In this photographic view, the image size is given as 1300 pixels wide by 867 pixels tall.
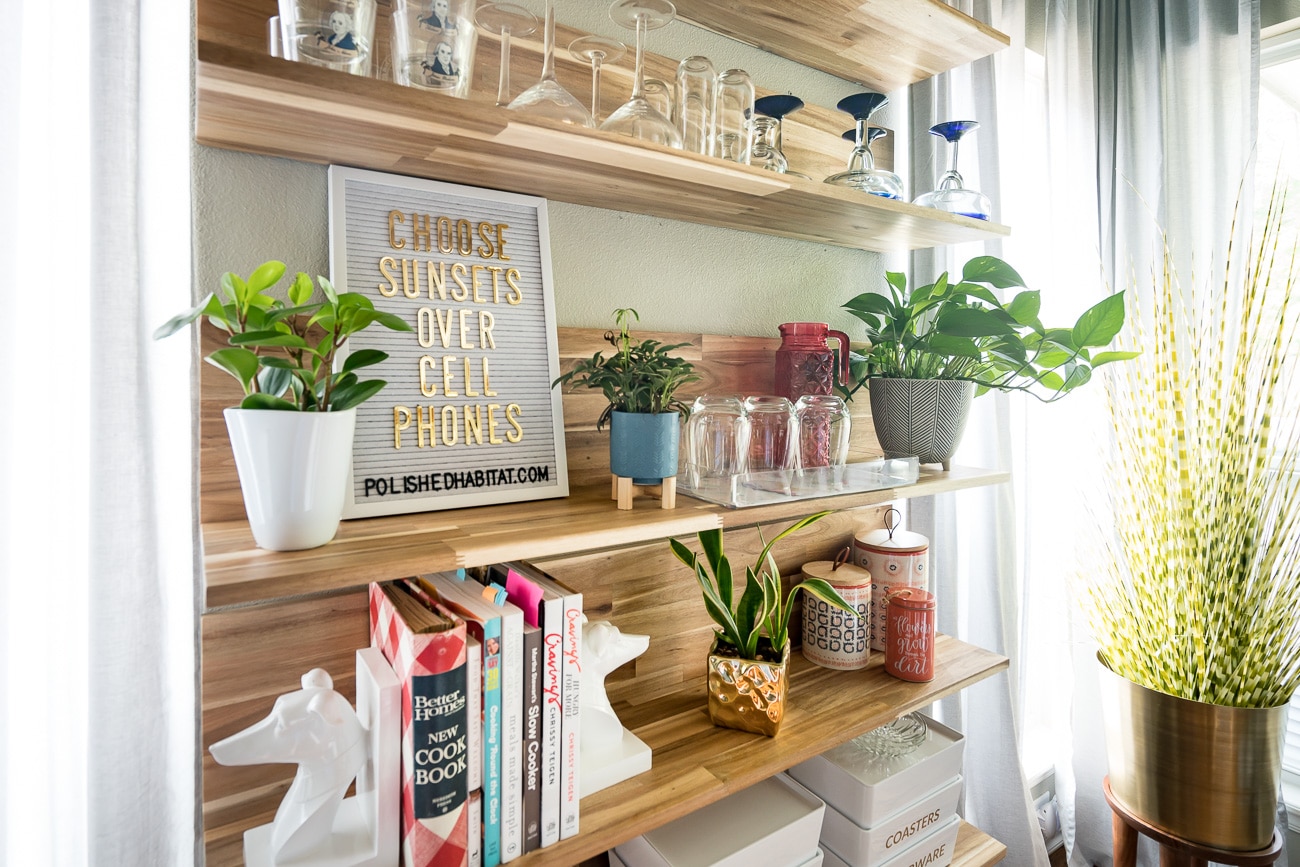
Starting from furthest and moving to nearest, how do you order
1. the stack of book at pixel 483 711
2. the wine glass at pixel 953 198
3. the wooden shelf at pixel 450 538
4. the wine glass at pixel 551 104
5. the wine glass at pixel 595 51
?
the wine glass at pixel 953 198
the wine glass at pixel 595 51
the wine glass at pixel 551 104
the stack of book at pixel 483 711
the wooden shelf at pixel 450 538

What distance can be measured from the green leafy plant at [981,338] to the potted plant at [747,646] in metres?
0.39

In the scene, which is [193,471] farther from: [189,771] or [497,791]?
[497,791]

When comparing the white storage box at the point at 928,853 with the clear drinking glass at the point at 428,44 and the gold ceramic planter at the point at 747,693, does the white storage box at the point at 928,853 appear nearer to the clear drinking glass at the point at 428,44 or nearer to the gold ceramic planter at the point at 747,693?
the gold ceramic planter at the point at 747,693

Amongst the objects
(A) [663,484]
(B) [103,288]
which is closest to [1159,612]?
(A) [663,484]

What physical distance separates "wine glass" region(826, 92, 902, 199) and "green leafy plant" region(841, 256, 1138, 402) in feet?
0.62

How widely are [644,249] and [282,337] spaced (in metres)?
0.65

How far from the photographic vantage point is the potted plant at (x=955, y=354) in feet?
3.78

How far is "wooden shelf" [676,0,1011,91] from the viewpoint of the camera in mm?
1104

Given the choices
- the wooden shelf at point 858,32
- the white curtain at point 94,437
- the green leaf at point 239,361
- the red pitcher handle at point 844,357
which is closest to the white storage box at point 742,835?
the white curtain at point 94,437

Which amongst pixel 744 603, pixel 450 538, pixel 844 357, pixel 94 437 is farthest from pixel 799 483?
pixel 94 437

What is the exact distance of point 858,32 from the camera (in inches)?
46.8

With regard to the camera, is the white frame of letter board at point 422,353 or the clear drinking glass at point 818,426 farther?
the clear drinking glass at point 818,426

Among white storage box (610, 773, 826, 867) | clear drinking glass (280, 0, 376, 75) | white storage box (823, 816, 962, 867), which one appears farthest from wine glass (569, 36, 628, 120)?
white storage box (823, 816, 962, 867)

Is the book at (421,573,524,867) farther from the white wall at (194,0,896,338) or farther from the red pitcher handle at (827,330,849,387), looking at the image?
the red pitcher handle at (827,330,849,387)
